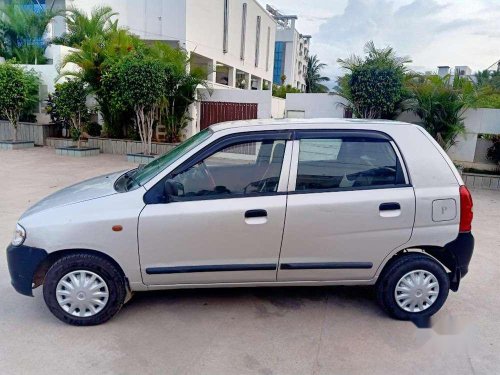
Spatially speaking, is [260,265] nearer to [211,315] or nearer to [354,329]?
[211,315]

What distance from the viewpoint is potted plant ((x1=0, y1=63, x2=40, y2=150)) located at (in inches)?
444

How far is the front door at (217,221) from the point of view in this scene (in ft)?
9.45

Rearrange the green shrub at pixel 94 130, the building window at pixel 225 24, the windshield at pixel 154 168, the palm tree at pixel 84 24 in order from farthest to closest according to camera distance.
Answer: the building window at pixel 225 24 < the palm tree at pixel 84 24 < the green shrub at pixel 94 130 < the windshield at pixel 154 168

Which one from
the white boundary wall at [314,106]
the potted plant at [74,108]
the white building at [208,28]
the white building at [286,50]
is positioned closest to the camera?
the white boundary wall at [314,106]

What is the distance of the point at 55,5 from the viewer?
24.0 metres

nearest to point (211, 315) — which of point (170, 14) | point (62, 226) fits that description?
point (62, 226)

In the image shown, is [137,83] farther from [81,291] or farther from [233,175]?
[81,291]

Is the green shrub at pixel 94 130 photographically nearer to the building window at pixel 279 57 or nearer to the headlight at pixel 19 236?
the headlight at pixel 19 236

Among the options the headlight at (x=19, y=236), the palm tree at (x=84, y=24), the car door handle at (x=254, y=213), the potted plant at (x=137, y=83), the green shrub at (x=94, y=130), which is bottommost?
the headlight at (x=19, y=236)

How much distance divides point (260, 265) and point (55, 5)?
2739 centimetres

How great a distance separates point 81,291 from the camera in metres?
2.93

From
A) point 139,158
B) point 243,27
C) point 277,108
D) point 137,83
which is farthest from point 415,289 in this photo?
point 243,27

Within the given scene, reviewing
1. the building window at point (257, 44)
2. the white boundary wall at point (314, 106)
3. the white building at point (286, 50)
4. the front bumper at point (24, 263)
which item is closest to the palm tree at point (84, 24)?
the white boundary wall at point (314, 106)

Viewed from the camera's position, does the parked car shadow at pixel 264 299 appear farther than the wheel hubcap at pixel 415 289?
Yes
